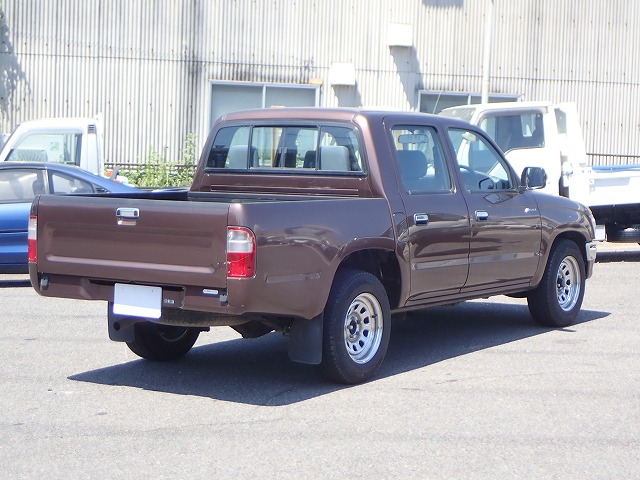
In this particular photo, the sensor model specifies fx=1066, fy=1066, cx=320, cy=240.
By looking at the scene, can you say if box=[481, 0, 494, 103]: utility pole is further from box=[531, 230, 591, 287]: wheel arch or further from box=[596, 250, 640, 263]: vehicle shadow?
box=[531, 230, 591, 287]: wheel arch

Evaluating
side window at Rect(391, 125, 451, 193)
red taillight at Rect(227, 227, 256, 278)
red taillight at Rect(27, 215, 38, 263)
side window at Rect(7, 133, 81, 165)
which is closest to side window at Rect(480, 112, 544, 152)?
side window at Rect(7, 133, 81, 165)

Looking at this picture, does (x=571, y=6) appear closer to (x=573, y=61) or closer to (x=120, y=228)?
(x=573, y=61)

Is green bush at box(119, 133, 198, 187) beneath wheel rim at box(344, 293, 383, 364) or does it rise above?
above

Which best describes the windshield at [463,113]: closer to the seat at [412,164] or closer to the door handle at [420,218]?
the seat at [412,164]

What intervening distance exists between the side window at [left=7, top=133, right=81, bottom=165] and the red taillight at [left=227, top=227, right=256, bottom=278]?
8895mm

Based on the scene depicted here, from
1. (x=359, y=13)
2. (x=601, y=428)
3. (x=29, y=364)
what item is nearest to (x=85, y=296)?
(x=29, y=364)

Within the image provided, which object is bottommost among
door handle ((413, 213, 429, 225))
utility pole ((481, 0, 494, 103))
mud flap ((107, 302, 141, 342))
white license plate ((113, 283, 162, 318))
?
mud flap ((107, 302, 141, 342))

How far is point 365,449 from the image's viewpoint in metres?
5.69

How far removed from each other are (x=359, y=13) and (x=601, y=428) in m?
17.3

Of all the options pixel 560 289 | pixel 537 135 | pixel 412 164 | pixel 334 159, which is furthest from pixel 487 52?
pixel 334 159

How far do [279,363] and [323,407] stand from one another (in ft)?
4.89

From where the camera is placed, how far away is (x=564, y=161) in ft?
48.3

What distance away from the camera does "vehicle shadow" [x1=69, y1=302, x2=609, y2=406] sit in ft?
23.5

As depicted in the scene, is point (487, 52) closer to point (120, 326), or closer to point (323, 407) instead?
point (120, 326)
